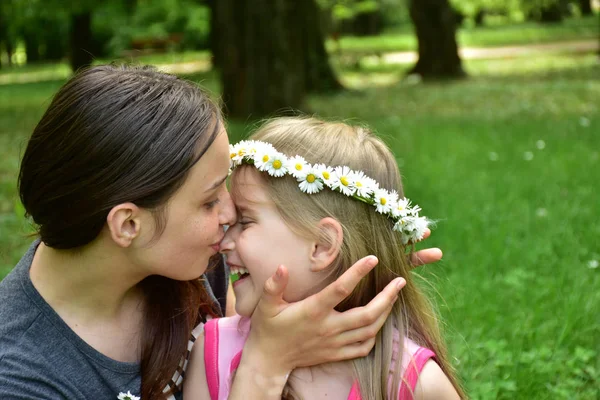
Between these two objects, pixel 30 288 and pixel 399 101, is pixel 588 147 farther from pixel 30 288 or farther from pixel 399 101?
pixel 30 288

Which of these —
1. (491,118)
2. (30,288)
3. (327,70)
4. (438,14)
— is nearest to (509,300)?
(30,288)

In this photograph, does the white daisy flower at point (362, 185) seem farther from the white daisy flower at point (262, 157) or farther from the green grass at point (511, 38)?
the green grass at point (511, 38)

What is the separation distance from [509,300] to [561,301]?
23cm

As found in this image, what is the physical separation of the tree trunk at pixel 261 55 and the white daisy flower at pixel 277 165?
6.70m

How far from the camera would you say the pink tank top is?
2037 mm

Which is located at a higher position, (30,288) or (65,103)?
(65,103)

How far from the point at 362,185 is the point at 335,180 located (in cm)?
7

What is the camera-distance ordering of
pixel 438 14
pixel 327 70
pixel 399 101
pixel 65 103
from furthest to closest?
pixel 438 14 → pixel 327 70 → pixel 399 101 → pixel 65 103

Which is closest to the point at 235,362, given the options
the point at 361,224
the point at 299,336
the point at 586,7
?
the point at 299,336

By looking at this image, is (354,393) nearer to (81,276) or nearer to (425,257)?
(425,257)

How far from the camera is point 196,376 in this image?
2229mm

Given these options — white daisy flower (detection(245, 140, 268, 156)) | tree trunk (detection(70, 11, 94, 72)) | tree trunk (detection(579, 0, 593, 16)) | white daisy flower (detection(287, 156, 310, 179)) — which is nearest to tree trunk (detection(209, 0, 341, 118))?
white daisy flower (detection(245, 140, 268, 156))

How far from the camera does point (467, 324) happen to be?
11.1 feet

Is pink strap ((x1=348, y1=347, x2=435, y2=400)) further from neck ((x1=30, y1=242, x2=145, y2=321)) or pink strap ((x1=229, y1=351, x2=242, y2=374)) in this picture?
neck ((x1=30, y1=242, x2=145, y2=321))
